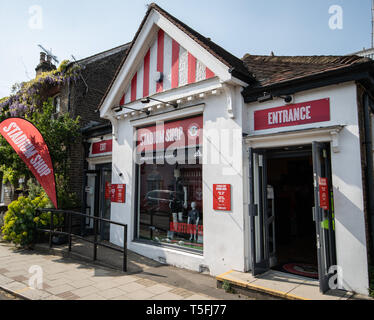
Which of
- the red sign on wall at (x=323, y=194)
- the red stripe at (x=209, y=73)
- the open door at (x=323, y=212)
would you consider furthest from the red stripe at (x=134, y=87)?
the red sign on wall at (x=323, y=194)

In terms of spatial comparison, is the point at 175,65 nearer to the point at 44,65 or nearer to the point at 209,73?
the point at 209,73

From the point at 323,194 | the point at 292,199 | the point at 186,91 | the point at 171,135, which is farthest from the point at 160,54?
the point at 292,199

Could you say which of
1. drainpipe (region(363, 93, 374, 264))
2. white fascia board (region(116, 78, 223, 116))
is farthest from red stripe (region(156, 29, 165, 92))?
drainpipe (region(363, 93, 374, 264))

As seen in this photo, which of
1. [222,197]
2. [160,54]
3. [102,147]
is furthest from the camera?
[102,147]

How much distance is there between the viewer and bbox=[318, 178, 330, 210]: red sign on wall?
4.46 metres

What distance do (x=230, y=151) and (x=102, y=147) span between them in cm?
527

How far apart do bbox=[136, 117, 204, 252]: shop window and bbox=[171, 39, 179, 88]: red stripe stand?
1.01 metres

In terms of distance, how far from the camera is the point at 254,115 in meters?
5.81

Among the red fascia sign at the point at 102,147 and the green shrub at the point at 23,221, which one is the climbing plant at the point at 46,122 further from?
the green shrub at the point at 23,221

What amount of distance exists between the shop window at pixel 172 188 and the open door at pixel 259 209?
4.78 ft

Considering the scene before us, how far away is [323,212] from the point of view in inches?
179

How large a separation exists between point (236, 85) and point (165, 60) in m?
2.37
